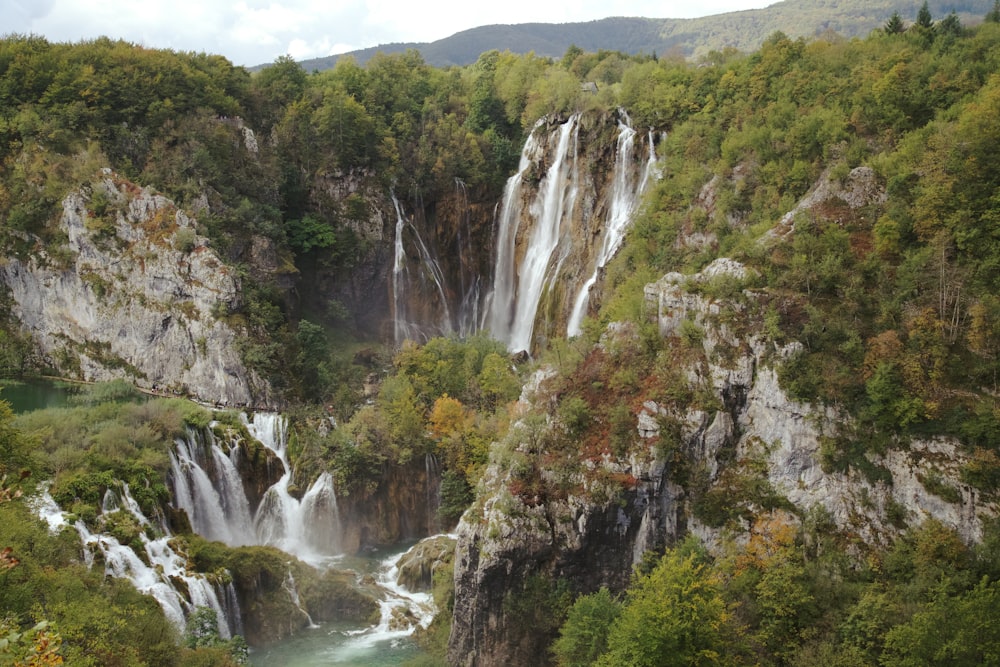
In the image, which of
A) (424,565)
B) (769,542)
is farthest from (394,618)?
(769,542)

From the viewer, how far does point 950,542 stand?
24250 mm

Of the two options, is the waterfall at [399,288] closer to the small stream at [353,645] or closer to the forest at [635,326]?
the forest at [635,326]

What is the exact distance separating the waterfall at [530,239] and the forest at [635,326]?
138 inches

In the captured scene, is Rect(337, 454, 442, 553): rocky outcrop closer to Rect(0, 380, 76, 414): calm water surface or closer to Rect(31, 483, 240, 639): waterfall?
Rect(31, 483, 240, 639): waterfall

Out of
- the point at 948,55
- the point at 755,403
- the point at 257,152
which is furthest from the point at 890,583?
the point at 257,152

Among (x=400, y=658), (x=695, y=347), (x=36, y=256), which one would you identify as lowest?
(x=400, y=658)

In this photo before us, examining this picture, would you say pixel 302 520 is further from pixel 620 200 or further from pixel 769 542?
pixel 620 200

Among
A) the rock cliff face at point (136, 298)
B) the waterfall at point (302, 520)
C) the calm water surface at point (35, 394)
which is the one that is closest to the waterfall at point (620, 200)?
the waterfall at point (302, 520)

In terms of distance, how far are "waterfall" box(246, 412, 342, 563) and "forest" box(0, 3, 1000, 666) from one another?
1.25m

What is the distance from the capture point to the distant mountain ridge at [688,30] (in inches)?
3324

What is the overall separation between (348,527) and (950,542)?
27.0 metres

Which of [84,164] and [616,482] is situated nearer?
[616,482]

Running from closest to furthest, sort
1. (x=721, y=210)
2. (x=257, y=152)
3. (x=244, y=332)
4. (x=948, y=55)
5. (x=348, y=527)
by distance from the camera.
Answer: (x=948, y=55)
(x=721, y=210)
(x=348, y=527)
(x=244, y=332)
(x=257, y=152)

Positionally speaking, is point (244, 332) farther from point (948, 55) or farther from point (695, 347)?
point (948, 55)
